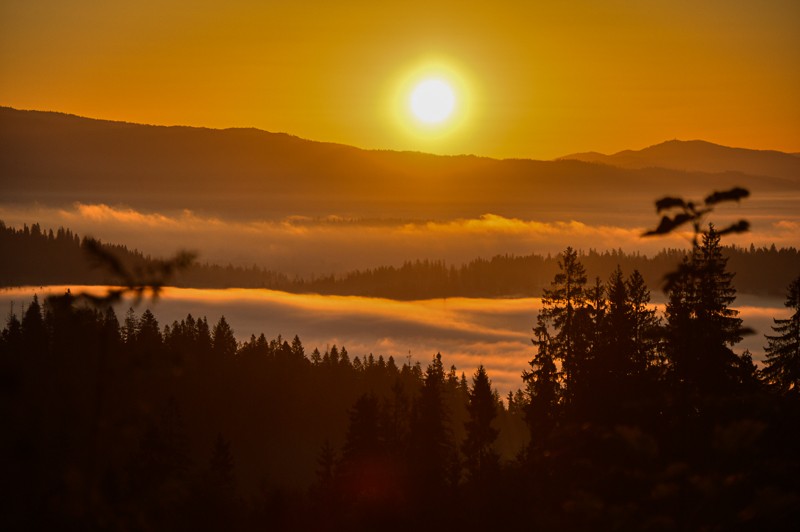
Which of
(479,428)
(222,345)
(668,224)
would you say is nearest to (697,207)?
(668,224)

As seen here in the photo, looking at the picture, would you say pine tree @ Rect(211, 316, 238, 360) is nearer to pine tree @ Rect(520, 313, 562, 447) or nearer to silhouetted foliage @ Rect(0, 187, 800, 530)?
silhouetted foliage @ Rect(0, 187, 800, 530)

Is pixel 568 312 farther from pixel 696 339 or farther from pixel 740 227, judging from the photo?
pixel 740 227

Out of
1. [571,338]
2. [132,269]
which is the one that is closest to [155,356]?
[132,269]

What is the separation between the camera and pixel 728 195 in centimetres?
1664

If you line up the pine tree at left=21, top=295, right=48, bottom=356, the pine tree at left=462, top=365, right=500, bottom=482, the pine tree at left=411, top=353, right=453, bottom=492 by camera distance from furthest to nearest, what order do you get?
the pine tree at left=21, top=295, right=48, bottom=356 → the pine tree at left=462, top=365, right=500, bottom=482 → the pine tree at left=411, top=353, right=453, bottom=492

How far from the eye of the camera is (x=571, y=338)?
168 feet

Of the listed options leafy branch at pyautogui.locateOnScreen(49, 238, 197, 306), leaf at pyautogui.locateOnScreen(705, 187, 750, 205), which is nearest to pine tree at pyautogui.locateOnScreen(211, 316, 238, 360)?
leafy branch at pyautogui.locateOnScreen(49, 238, 197, 306)

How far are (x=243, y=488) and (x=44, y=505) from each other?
2683 inches

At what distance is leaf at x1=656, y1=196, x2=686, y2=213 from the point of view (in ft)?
54.2

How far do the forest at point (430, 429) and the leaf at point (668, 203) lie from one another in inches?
46.2

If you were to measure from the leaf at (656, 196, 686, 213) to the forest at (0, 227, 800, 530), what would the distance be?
3.85ft

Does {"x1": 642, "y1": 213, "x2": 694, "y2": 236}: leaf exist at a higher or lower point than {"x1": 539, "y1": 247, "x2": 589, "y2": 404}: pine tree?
higher

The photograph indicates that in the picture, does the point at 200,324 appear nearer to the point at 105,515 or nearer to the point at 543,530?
the point at 543,530

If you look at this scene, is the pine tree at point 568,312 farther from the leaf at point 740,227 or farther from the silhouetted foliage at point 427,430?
the leaf at point 740,227
